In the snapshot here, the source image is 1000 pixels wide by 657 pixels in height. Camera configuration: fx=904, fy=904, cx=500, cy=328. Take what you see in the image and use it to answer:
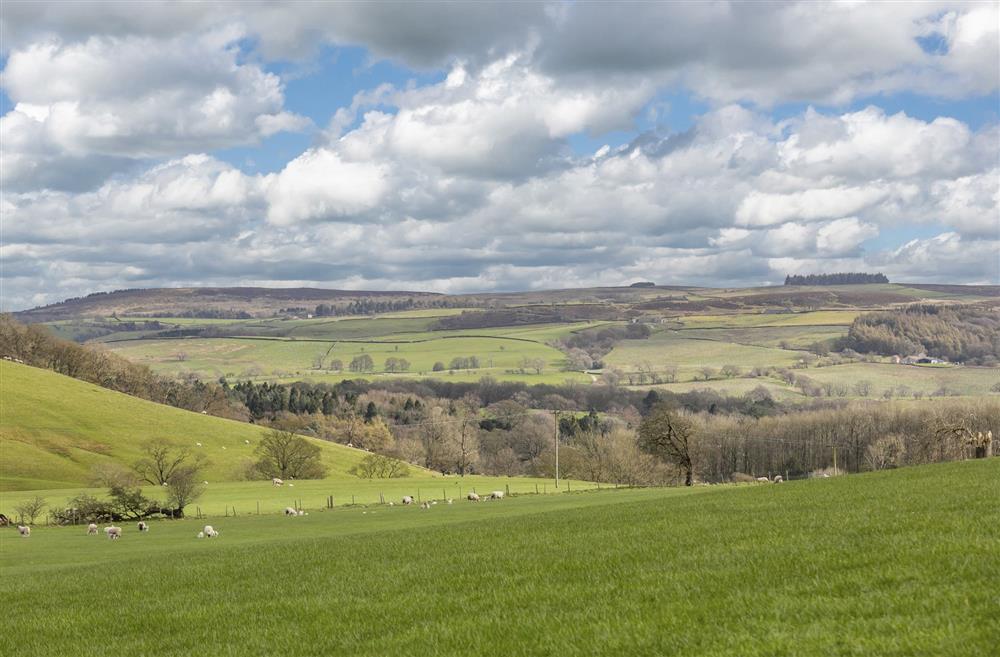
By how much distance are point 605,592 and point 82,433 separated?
13274 cm

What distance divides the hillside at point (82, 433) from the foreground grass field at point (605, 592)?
9849 centimetres

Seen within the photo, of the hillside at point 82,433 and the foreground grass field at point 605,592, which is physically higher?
the foreground grass field at point 605,592

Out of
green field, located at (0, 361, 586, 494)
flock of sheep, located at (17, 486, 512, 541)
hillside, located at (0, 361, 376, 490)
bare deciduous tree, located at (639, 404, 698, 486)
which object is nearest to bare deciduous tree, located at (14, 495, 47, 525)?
flock of sheep, located at (17, 486, 512, 541)

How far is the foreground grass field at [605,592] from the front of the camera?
13.3m

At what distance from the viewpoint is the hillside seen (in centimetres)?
12062

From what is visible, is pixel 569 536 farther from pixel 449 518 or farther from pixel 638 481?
pixel 638 481

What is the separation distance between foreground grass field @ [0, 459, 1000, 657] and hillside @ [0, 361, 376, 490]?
9849 cm

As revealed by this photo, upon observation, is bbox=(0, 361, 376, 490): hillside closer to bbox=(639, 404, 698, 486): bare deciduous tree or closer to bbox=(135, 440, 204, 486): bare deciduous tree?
bbox=(135, 440, 204, 486): bare deciduous tree

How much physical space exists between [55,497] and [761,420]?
463ft

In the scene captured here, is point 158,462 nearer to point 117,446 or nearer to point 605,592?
point 117,446

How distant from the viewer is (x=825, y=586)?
15312 millimetres

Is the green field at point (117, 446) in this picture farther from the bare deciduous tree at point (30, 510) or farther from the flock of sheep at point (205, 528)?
the flock of sheep at point (205, 528)

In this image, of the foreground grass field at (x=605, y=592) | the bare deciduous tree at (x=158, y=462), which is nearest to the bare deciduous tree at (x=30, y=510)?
the bare deciduous tree at (x=158, y=462)

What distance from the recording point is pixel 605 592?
17359mm
